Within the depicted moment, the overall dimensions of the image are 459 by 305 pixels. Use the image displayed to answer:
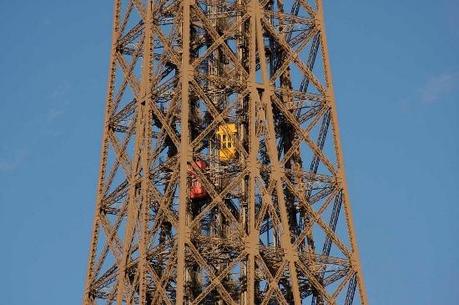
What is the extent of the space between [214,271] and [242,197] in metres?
3.20

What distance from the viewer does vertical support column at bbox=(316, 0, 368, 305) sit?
46719 mm

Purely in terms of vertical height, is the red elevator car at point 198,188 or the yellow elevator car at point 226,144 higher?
the yellow elevator car at point 226,144

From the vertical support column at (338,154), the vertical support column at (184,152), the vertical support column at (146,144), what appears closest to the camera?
the vertical support column at (184,152)

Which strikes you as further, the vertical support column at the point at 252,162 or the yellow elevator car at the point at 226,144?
the yellow elevator car at the point at 226,144

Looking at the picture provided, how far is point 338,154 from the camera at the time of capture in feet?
160

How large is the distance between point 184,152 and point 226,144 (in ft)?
15.6

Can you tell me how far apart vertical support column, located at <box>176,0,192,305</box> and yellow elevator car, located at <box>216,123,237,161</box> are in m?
2.37

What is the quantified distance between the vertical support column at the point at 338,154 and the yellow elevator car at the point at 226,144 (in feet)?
12.4

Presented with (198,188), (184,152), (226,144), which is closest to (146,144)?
(184,152)

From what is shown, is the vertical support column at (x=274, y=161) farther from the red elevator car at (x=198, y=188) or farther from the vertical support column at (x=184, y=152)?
the vertical support column at (x=184, y=152)

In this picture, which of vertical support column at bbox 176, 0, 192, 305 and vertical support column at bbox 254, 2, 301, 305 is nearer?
A: vertical support column at bbox 176, 0, 192, 305

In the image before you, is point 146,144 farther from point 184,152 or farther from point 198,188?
point 198,188

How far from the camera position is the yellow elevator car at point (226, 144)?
157ft

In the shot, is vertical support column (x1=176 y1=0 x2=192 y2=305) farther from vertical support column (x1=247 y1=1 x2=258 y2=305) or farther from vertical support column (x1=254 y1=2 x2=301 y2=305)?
vertical support column (x1=254 y1=2 x2=301 y2=305)
